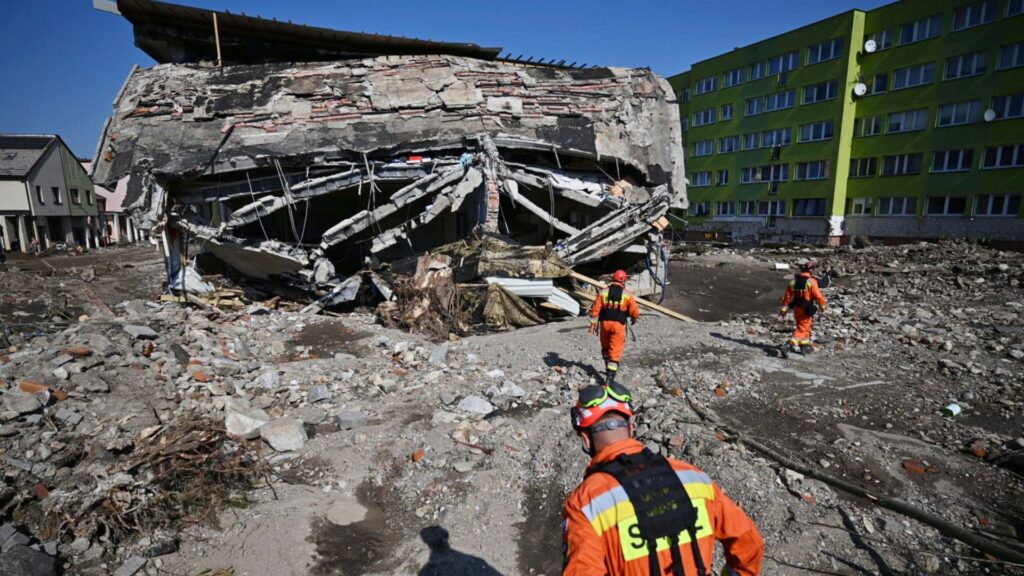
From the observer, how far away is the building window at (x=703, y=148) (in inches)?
1468

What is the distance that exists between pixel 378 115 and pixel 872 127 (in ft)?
97.1

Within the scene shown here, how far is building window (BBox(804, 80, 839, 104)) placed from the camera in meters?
29.1

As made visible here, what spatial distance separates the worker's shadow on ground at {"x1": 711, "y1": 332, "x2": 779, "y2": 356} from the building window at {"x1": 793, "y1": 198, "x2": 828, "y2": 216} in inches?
1011

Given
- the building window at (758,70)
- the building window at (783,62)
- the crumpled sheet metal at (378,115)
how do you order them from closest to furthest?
the crumpled sheet metal at (378,115) < the building window at (783,62) < the building window at (758,70)

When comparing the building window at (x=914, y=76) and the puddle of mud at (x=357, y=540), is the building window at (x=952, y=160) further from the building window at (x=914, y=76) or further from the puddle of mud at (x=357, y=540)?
the puddle of mud at (x=357, y=540)

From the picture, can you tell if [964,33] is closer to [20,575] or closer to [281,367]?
[281,367]

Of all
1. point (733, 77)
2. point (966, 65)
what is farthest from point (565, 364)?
point (733, 77)

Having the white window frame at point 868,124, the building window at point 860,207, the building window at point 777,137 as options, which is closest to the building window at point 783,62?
the building window at point 777,137

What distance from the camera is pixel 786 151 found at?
31984 mm

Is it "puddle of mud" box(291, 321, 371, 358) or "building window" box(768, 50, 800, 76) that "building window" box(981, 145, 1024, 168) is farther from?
"puddle of mud" box(291, 321, 371, 358)

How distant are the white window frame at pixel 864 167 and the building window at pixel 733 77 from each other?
32.7 ft

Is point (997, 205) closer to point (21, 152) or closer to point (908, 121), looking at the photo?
point (908, 121)

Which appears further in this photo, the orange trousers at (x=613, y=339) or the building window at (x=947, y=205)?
the building window at (x=947, y=205)

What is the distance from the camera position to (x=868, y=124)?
92.5 ft
